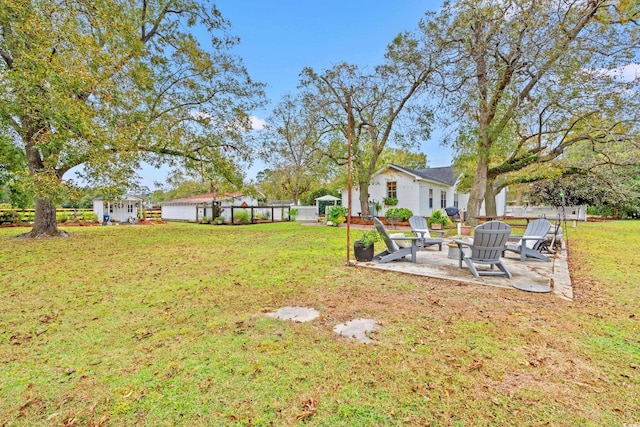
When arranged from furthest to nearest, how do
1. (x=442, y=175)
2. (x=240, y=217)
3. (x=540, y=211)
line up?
(x=540, y=211)
(x=442, y=175)
(x=240, y=217)

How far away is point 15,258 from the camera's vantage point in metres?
7.57

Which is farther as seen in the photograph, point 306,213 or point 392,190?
point 306,213

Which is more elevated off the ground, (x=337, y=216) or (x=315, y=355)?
(x=337, y=216)

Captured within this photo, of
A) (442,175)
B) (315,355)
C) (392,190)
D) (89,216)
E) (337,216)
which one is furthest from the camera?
(442,175)

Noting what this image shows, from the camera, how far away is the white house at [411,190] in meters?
19.5

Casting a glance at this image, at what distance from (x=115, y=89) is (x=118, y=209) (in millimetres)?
19619

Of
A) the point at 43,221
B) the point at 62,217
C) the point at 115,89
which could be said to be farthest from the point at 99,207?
the point at 115,89

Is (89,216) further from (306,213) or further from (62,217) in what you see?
(306,213)

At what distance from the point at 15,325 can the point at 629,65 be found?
632 inches

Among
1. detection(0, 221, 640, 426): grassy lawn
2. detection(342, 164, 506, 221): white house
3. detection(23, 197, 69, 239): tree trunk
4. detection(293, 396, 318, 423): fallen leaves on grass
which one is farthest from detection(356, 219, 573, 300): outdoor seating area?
detection(342, 164, 506, 221): white house

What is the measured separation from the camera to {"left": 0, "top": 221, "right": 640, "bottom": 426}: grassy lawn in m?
2.02

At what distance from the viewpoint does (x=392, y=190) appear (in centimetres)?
2067

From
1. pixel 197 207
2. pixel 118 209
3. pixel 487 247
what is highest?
pixel 197 207

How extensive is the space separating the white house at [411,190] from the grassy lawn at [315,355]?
47.4 ft
